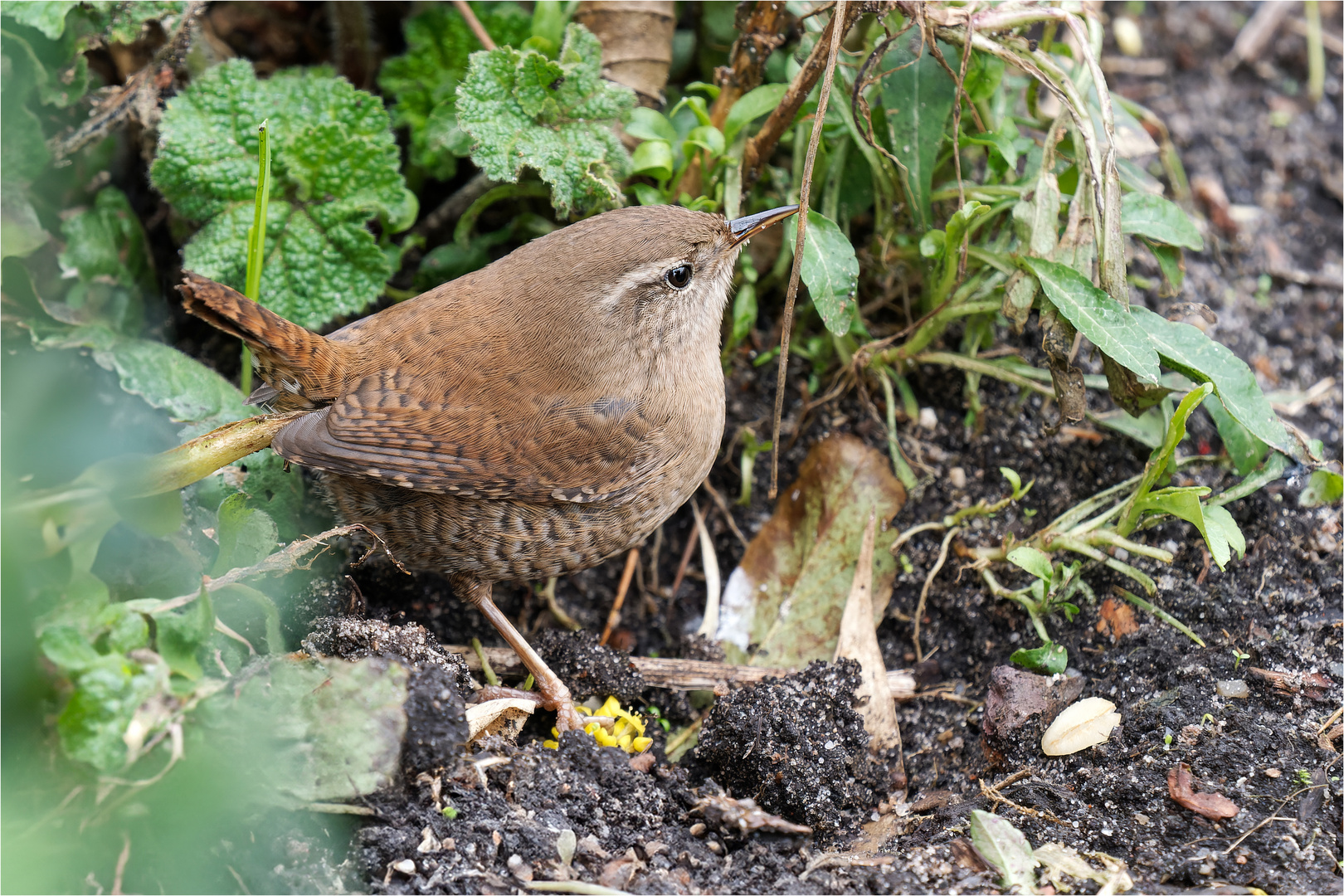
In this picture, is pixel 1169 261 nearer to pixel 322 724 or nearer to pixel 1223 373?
pixel 1223 373

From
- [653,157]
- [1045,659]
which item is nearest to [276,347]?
[653,157]

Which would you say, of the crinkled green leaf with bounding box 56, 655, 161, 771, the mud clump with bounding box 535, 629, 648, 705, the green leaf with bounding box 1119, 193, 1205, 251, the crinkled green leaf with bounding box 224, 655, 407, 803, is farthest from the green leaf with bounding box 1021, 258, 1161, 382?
the crinkled green leaf with bounding box 56, 655, 161, 771

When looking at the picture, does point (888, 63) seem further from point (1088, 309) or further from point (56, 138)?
point (56, 138)

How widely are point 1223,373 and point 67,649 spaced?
114 inches

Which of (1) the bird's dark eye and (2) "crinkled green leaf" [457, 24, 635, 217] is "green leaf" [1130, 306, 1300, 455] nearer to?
(1) the bird's dark eye

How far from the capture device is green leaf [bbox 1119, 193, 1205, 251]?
10.1ft

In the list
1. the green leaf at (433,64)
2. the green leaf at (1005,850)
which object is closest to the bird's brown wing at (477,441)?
the green leaf at (433,64)

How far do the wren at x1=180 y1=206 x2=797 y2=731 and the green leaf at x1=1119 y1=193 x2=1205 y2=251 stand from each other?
1.08m

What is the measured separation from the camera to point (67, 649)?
73.5 inches

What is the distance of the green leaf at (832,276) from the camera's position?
9.93 ft

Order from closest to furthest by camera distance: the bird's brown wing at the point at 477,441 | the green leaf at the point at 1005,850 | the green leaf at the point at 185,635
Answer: the green leaf at the point at 185,635 < the green leaf at the point at 1005,850 < the bird's brown wing at the point at 477,441

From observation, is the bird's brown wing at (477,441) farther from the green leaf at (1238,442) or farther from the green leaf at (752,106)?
the green leaf at (1238,442)

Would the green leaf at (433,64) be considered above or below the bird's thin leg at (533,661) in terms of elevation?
above

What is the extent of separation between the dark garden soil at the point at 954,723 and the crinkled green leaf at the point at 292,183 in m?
0.98
